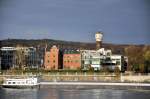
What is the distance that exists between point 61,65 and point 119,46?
29.0 m

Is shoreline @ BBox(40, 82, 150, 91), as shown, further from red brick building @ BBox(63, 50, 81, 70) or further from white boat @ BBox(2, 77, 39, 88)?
red brick building @ BBox(63, 50, 81, 70)

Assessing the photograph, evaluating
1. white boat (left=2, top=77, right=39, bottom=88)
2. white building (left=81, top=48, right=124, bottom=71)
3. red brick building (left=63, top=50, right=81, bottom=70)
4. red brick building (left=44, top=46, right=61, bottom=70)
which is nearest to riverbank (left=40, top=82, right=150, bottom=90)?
white boat (left=2, top=77, right=39, bottom=88)

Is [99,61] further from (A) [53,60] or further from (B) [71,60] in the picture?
(A) [53,60]

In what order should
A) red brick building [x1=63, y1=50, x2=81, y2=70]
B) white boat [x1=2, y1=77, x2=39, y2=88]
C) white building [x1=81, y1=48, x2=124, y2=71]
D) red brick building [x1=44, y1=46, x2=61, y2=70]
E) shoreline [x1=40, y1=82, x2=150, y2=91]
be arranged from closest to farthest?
white boat [x1=2, y1=77, x2=39, y2=88], shoreline [x1=40, y1=82, x2=150, y2=91], white building [x1=81, y1=48, x2=124, y2=71], red brick building [x1=44, y1=46, x2=61, y2=70], red brick building [x1=63, y1=50, x2=81, y2=70]

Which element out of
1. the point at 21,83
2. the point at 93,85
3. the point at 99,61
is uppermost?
the point at 99,61

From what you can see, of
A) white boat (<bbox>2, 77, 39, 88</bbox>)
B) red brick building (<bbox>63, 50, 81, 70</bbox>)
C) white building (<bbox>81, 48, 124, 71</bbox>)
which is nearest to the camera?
white boat (<bbox>2, 77, 39, 88</bbox>)

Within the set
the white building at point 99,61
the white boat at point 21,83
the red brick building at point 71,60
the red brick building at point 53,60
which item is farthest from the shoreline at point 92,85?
the red brick building at point 71,60

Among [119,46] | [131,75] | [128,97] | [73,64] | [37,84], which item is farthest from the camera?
[119,46]

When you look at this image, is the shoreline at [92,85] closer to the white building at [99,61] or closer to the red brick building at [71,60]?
the white building at [99,61]

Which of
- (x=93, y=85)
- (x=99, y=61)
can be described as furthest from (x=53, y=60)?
(x=93, y=85)

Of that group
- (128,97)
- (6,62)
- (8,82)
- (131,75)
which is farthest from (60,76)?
(128,97)

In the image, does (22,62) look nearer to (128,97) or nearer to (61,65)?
(61,65)

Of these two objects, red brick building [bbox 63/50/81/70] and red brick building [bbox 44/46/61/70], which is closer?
red brick building [bbox 44/46/61/70]

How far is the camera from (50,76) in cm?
3581
